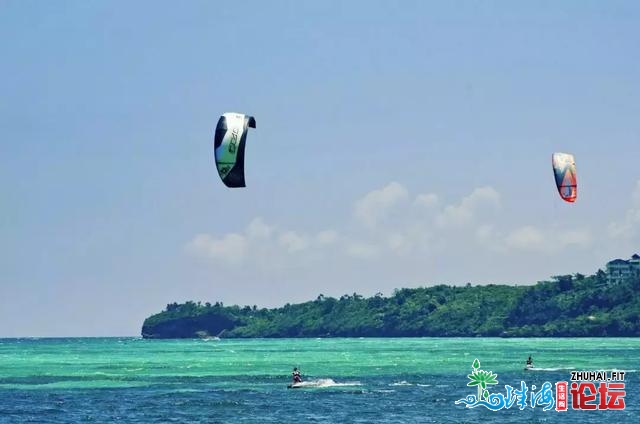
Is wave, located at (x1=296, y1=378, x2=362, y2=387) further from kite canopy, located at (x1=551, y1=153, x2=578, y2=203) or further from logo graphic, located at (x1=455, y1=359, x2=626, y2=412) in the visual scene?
kite canopy, located at (x1=551, y1=153, x2=578, y2=203)

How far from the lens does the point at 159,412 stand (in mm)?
82062

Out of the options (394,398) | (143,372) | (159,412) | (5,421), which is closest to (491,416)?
(394,398)

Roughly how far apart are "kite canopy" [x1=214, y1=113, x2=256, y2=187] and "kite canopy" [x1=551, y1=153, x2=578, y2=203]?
1437 inches

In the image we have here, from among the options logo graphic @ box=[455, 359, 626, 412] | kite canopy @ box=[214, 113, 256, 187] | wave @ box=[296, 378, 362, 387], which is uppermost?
kite canopy @ box=[214, 113, 256, 187]

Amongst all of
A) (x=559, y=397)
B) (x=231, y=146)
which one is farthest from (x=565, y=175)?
(x=231, y=146)

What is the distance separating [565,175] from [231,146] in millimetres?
38036

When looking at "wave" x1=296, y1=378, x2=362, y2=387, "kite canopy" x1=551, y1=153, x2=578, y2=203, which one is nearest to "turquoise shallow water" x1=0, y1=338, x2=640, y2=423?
"wave" x1=296, y1=378, x2=362, y2=387

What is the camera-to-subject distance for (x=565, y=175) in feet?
323

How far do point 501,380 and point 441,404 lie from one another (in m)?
24.7

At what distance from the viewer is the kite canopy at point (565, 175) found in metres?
97.8

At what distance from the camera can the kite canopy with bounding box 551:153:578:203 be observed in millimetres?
97750

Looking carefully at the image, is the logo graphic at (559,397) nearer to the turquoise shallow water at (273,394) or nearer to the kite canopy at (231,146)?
the turquoise shallow water at (273,394)

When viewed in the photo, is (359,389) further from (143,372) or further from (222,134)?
(143,372)

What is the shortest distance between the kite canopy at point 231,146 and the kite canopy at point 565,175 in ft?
120
